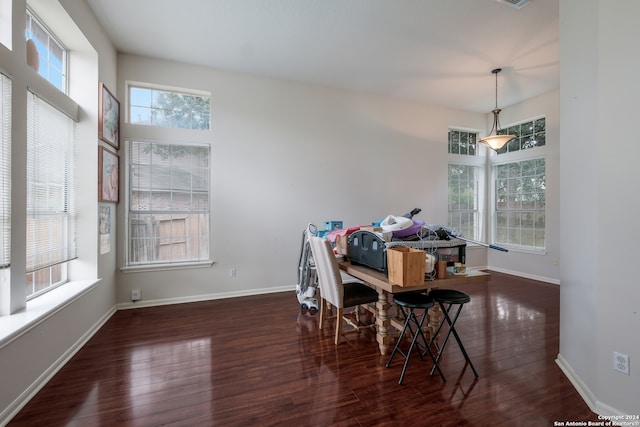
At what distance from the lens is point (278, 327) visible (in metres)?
3.04

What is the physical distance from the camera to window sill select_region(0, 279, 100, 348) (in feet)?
5.58

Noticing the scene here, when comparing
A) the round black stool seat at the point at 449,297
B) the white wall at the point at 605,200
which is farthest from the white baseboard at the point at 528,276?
the round black stool seat at the point at 449,297

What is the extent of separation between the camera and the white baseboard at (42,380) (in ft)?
5.51

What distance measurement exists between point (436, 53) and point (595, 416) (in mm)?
3838

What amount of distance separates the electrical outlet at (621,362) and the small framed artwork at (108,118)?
464 centimetres

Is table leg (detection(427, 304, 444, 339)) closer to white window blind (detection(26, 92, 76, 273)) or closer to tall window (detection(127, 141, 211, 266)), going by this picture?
tall window (detection(127, 141, 211, 266))

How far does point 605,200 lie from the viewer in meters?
1.70

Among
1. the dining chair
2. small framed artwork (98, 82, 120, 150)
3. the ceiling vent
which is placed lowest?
the dining chair

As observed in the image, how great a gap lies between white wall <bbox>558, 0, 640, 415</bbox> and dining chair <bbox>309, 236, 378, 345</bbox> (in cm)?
153

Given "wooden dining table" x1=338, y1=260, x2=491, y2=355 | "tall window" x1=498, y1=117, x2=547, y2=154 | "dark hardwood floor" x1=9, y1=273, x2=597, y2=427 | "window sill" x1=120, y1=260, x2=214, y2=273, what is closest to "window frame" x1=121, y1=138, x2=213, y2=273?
"window sill" x1=120, y1=260, x2=214, y2=273

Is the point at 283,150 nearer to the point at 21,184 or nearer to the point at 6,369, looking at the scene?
the point at 21,184

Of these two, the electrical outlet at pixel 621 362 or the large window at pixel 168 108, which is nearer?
the electrical outlet at pixel 621 362

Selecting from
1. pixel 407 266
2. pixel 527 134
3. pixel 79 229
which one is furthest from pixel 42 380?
pixel 527 134

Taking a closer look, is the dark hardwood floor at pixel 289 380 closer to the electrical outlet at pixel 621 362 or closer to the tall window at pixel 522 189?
the electrical outlet at pixel 621 362
